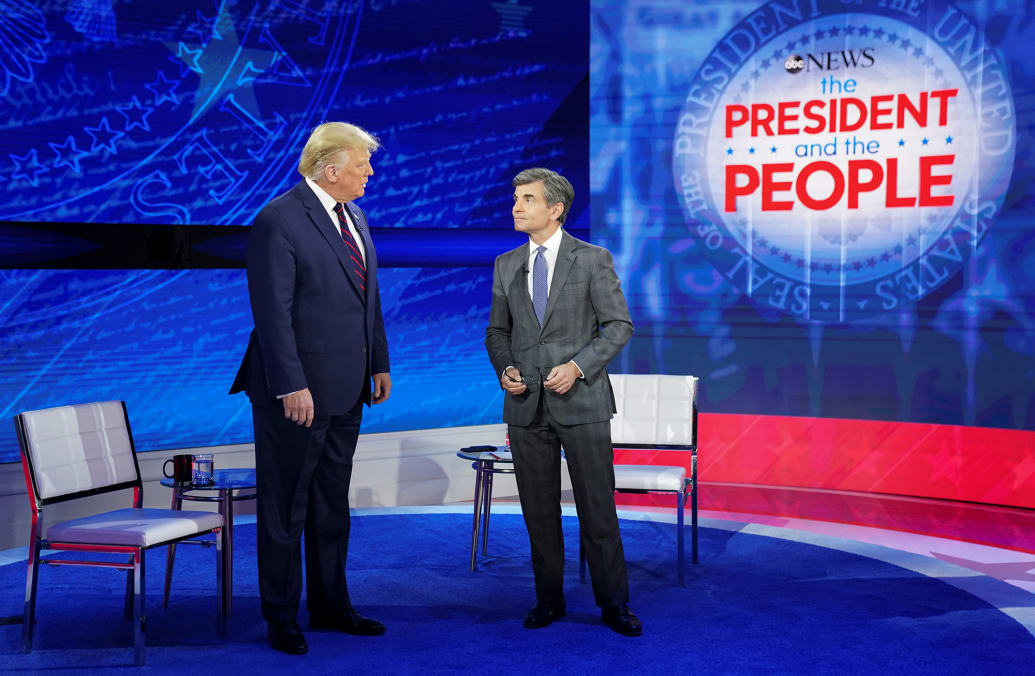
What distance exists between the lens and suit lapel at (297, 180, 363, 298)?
11.5 ft

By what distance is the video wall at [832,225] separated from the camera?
19.0ft

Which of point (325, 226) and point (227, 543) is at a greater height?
point (325, 226)

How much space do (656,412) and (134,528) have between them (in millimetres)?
2130

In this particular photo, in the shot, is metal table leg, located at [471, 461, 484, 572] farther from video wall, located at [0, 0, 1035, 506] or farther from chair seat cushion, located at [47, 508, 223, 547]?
video wall, located at [0, 0, 1035, 506]

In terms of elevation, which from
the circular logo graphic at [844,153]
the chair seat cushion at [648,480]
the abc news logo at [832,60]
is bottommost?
the chair seat cushion at [648,480]

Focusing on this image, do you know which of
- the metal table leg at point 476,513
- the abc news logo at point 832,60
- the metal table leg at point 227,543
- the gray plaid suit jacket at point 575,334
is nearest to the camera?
the gray plaid suit jacket at point 575,334

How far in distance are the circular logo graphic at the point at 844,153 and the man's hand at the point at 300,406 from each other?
144 inches

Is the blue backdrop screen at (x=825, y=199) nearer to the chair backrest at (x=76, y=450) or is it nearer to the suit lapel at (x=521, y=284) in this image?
the suit lapel at (x=521, y=284)

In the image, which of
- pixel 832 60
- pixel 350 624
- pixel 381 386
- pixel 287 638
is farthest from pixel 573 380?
pixel 832 60

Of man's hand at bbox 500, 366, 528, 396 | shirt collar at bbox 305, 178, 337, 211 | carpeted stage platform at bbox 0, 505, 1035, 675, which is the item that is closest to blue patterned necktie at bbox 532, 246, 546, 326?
man's hand at bbox 500, 366, 528, 396

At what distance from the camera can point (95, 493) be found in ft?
12.1

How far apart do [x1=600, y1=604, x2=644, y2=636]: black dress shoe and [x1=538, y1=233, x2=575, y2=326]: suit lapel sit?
38.6 inches

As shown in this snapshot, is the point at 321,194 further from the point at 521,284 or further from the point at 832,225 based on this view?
the point at 832,225

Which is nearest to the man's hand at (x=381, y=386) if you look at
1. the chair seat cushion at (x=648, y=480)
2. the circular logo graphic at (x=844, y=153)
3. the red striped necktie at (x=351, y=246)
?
the red striped necktie at (x=351, y=246)
